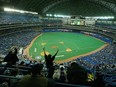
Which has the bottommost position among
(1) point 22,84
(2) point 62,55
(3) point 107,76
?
(2) point 62,55

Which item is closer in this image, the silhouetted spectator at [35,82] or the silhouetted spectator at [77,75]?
the silhouetted spectator at [35,82]

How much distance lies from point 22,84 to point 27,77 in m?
0.24

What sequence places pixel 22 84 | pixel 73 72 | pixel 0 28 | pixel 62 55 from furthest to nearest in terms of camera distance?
pixel 0 28 → pixel 62 55 → pixel 73 72 → pixel 22 84

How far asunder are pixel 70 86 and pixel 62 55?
32.5 m

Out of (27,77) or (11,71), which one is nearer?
(27,77)

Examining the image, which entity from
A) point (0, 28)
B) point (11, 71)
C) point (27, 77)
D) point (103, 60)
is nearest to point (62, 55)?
point (103, 60)

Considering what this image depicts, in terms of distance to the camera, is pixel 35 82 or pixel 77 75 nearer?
pixel 35 82

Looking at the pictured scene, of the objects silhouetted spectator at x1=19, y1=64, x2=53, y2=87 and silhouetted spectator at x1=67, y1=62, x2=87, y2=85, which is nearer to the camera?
silhouetted spectator at x1=19, y1=64, x2=53, y2=87

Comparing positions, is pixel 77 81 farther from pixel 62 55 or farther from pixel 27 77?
pixel 62 55

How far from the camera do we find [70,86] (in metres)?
5.57

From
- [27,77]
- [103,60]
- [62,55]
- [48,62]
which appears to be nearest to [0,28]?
[62,55]

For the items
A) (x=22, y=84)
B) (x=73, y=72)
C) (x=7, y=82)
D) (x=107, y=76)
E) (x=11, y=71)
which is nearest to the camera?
(x=22, y=84)

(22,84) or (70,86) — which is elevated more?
(22,84)

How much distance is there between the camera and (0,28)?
164 ft
